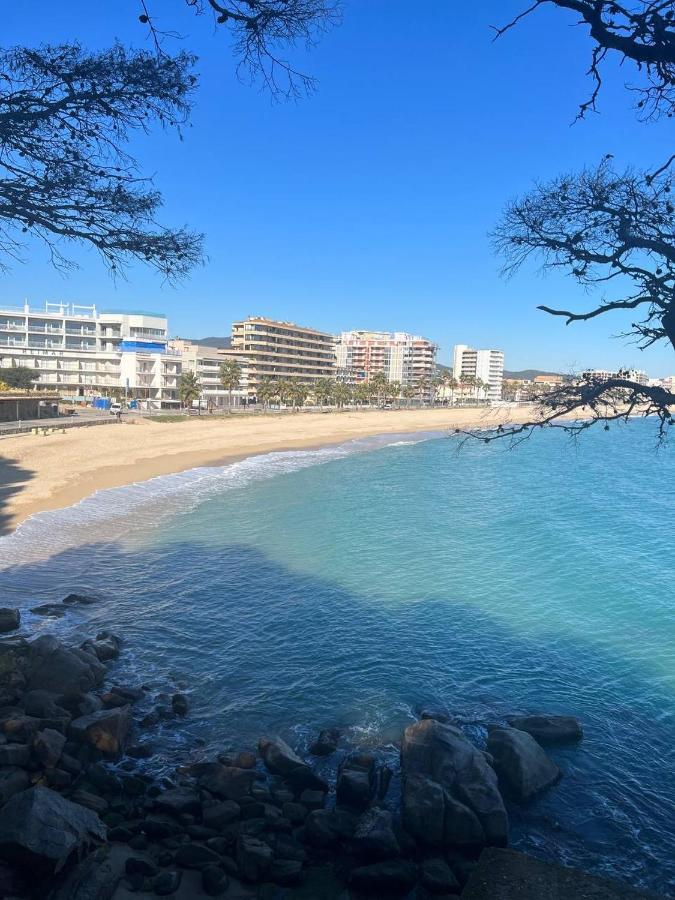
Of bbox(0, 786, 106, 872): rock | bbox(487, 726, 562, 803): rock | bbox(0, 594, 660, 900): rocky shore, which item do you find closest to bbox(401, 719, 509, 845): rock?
bbox(0, 594, 660, 900): rocky shore

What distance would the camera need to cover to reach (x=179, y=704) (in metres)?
11.0

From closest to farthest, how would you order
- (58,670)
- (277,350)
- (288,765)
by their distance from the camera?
(288,765) < (58,670) < (277,350)

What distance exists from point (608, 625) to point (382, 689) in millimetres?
8023

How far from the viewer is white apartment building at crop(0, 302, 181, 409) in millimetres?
91500

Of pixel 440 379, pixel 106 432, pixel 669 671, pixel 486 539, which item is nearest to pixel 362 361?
pixel 440 379

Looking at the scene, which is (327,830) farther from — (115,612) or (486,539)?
(486,539)

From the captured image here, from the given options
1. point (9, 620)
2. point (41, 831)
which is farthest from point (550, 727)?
point (9, 620)

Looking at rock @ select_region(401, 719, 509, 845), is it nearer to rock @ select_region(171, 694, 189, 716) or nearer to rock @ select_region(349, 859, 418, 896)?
rock @ select_region(349, 859, 418, 896)

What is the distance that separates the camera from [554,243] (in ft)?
18.7

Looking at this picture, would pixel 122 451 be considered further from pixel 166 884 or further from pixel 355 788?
pixel 166 884

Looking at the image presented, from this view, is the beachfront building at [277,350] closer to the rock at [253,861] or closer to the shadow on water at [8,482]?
the shadow on water at [8,482]

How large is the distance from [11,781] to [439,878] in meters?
5.17

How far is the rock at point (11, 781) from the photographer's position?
7117 mm

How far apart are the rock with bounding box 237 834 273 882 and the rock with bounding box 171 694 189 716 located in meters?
4.29
